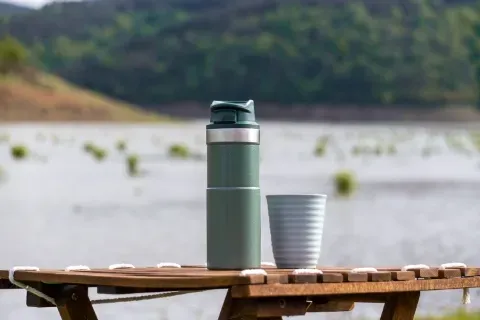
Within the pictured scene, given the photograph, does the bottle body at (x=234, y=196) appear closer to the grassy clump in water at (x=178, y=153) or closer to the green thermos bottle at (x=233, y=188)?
the green thermos bottle at (x=233, y=188)

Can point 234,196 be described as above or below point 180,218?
above

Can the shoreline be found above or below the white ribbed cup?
above

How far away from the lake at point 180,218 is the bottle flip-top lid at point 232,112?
Answer: 5.04 m

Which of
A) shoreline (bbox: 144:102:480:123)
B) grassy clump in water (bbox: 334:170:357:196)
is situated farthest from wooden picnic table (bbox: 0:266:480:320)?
shoreline (bbox: 144:102:480:123)

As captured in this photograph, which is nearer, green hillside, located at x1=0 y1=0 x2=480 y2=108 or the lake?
the lake

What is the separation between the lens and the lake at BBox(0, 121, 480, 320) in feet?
33.3

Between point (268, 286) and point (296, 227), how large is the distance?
67 cm

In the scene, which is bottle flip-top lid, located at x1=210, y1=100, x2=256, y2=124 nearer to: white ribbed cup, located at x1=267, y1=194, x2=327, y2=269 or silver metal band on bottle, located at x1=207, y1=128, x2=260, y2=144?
silver metal band on bottle, located at x1=207, y1=128, x2=260, y2=144

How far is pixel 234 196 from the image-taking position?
11.0 feet

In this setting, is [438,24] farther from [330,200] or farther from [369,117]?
[330,200]

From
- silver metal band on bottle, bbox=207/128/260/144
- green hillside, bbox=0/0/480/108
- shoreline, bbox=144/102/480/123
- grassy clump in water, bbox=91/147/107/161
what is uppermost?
green hillside, bbox=0/0/480/108

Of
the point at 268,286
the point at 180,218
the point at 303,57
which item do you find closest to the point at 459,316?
the point at 268,286

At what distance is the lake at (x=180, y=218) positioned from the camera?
10.2 m

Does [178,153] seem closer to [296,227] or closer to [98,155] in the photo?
[98,155]
